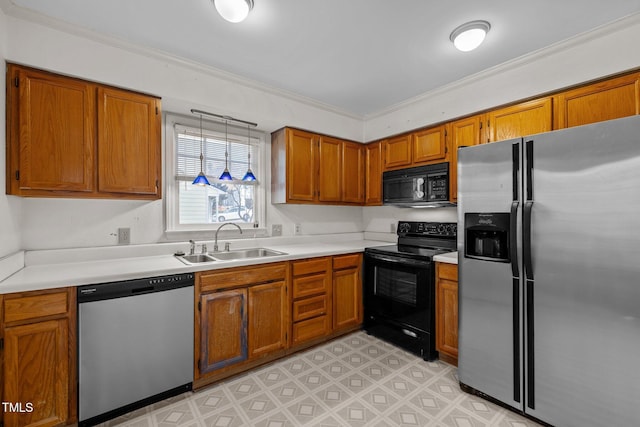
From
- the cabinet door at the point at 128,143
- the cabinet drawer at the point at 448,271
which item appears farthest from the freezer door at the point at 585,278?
the cabinet door at the point at 128,143

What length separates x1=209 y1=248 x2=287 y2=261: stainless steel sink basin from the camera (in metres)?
2.78

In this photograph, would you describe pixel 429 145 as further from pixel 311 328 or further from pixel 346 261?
pixel 311 328

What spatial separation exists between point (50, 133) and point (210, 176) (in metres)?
1.26

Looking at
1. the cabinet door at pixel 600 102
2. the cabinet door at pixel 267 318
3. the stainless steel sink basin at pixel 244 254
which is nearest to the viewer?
the cabinet door at pixel 600 102

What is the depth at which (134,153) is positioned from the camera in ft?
7.14

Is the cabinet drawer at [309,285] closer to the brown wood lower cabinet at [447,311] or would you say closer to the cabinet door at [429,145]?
the brown wood lower cabinet at [447,311]

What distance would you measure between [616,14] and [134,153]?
338 centimetres

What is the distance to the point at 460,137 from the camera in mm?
2785

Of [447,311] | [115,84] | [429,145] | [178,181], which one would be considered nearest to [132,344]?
[178,181]

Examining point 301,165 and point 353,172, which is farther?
point 353,172

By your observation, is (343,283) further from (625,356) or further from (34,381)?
(34,381)

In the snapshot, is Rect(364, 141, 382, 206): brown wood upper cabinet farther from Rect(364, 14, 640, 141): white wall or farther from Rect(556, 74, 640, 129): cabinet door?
Rect(556, 74, 640, 129): cabinet door

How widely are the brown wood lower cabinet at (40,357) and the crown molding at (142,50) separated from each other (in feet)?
5.55

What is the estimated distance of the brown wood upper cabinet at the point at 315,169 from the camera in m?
3.11
